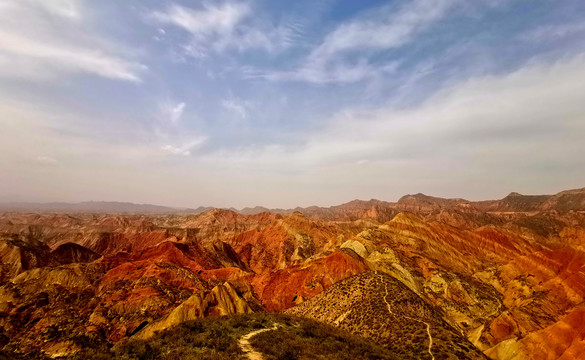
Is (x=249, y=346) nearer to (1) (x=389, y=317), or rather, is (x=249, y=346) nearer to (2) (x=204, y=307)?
(1) (x=389, y=317)

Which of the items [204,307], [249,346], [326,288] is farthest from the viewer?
[326,288]

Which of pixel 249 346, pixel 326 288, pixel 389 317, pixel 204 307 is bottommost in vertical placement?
pixel 204 307

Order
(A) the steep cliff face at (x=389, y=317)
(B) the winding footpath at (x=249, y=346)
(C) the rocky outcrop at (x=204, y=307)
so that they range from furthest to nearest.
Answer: (C) the rocky outcrop at (x=204, y=307)
(A) the steep cliff face at (x=389, y=317)
(B) the winding footpath at (x=249, y=346)

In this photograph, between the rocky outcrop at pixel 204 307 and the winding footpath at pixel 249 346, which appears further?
the rocky outcrop at pixel 204 307

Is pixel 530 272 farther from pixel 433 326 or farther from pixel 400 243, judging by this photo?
pixel 433 326

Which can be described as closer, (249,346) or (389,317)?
(249,346)

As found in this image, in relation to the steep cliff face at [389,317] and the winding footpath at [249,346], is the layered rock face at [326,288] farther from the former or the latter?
the winding footpath at [249,346]

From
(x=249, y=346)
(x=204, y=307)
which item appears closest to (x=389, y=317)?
(x=249, y=346)

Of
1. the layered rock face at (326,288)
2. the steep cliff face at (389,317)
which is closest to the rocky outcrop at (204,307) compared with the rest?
the layered rock face at (326,288)

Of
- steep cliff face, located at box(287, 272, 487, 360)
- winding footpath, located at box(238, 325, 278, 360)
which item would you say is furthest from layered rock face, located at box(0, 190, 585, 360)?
winding footpath, located at box(238, 325, 278, 360)
